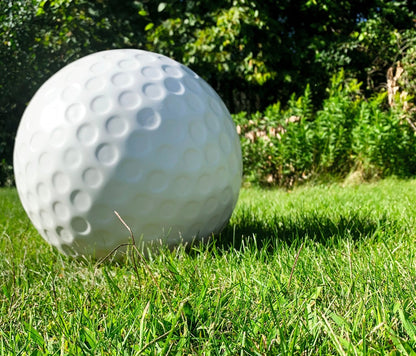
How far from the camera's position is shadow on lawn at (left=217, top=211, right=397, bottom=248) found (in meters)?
2.58

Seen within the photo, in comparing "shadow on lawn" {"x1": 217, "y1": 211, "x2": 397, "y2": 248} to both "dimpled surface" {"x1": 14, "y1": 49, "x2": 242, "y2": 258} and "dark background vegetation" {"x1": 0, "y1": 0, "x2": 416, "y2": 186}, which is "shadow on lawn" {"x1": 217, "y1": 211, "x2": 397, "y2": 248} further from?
"dark background vegetation" {"x1": 0, "y1": 0, "x2": 416, "y2": 186}

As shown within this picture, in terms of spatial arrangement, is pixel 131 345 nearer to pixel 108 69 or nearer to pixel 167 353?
pixel 167 353

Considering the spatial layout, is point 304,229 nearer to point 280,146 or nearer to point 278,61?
point 280,146

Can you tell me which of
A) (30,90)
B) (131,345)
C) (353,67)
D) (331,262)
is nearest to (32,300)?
(131,345)

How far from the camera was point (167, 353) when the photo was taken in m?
1.16

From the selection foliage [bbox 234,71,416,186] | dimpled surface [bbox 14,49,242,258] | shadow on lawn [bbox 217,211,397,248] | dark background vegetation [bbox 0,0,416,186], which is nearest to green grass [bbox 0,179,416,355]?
shadow on lawn [bbox 217,211,397,248]

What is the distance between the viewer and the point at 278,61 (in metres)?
7.91

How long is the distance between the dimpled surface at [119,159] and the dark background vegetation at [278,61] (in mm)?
3849

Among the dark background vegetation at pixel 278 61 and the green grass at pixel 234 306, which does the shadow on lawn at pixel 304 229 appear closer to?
the green grass at pixel 234 306

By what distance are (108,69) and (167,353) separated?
1836 millimetres

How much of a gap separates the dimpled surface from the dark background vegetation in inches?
152

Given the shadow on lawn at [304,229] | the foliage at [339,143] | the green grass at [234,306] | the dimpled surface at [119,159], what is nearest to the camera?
the green grass at [234,306]

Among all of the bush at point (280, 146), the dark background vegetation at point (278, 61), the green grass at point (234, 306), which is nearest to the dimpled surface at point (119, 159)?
the green grass at point (234, 306)

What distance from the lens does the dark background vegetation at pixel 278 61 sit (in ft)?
20.2
